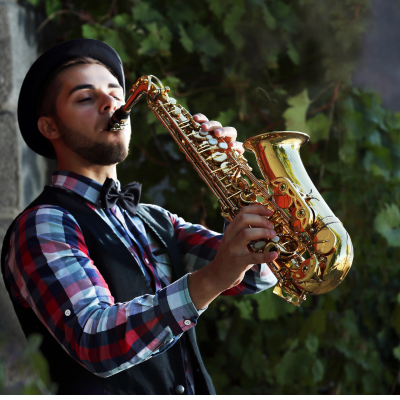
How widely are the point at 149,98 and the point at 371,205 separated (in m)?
1.21

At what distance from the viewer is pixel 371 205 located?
2.16 metres

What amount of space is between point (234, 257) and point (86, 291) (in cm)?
34

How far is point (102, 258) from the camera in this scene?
45.8 inches

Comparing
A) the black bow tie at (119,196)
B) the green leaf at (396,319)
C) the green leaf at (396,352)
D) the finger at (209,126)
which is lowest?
the green leaf at (396,352)

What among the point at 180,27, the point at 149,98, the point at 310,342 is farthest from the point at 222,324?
the point at 180,27

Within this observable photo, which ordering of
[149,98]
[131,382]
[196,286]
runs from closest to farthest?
[196,286], [131,382], [149,98]

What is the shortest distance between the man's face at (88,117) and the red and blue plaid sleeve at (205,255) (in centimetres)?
32

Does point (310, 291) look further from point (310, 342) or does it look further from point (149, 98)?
point (310, 342)

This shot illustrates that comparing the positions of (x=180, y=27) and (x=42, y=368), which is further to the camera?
(x=180, y=27)

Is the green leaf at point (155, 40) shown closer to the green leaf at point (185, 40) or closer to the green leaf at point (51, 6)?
the green leaf at point (185, 40)

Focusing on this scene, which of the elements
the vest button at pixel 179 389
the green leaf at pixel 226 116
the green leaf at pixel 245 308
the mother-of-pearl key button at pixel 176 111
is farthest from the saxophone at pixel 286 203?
the green leaf at pixel 245 308

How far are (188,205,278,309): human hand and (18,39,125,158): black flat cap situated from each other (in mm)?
772

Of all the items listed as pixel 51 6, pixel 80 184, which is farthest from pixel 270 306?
pixel 51 6

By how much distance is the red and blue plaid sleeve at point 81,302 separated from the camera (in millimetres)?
955
